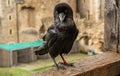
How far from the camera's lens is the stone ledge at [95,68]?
150cm

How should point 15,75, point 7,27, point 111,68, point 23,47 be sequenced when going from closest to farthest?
point 111,68
point 15,75
point 23,47
point 7,27

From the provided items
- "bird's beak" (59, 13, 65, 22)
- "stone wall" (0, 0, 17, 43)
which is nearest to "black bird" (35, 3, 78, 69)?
"bird's beak" (59, 13, 65, 22)

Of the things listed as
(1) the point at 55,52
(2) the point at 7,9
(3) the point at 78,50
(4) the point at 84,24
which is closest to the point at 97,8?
(4) the point at 84,24

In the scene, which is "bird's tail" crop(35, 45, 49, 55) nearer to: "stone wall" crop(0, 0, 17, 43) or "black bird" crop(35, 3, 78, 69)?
"black bird" crop(35, 3, 78, 69)

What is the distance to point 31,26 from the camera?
71.7ft

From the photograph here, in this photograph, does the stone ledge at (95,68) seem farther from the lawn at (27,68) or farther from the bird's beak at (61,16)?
the lawn at (27,68)

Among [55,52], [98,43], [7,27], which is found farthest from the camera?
[7,27]

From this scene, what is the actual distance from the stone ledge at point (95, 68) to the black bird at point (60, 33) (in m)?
0.09

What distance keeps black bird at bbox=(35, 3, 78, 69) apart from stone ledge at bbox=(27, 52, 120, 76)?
0.09 metres

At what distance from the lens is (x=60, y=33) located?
1705mm

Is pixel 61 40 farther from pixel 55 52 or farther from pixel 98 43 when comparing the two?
pixel 98 43

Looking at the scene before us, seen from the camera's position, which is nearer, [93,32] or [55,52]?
[55,52]

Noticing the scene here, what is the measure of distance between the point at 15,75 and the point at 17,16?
8.18m

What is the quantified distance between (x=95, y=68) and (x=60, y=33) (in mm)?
241
